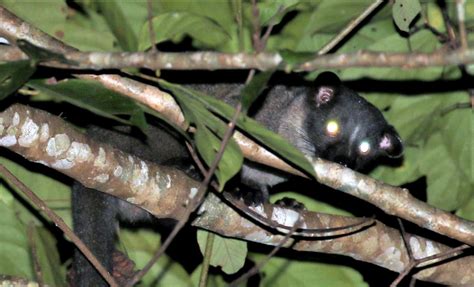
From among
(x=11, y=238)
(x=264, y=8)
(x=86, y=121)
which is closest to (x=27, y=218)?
(x=11, y=238)

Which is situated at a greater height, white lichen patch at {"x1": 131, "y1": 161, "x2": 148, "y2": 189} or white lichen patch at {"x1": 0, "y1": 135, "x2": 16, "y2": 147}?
white lichen patch at {"x1": 0, "y1": 135, "x2": 16, "y2": 147}

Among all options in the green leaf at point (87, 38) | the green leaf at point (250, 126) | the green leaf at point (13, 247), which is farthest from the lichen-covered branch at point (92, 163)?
the green leaf at point (87, 38)

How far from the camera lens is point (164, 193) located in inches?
170

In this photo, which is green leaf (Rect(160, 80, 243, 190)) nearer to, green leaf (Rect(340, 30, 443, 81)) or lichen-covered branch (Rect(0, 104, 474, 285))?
lichen-covered branch (Rect(0, 104, 474, 285))

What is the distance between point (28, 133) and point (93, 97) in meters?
0.57

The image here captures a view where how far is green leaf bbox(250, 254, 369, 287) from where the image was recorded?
5.30m

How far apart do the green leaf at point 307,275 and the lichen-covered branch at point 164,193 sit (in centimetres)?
30

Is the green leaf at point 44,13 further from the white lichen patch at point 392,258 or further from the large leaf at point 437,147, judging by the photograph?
the white lichen patch at point 392,258

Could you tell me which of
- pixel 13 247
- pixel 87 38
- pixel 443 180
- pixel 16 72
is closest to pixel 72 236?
pixel 16 72

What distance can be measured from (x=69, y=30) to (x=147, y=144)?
0.93 m

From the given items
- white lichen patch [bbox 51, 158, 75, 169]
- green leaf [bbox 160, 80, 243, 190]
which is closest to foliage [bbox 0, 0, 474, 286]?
white lichen patch [bbox 51, 158, 75, 169]

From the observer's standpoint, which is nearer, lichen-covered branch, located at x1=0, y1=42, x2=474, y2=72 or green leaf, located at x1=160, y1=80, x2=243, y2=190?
lichen-covered branch, located at x1=0, y1=42, x2=474, y2=72

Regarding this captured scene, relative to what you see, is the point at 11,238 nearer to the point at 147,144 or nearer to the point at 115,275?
the point at 115,275

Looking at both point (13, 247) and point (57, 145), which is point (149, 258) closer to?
point (13, 247)
